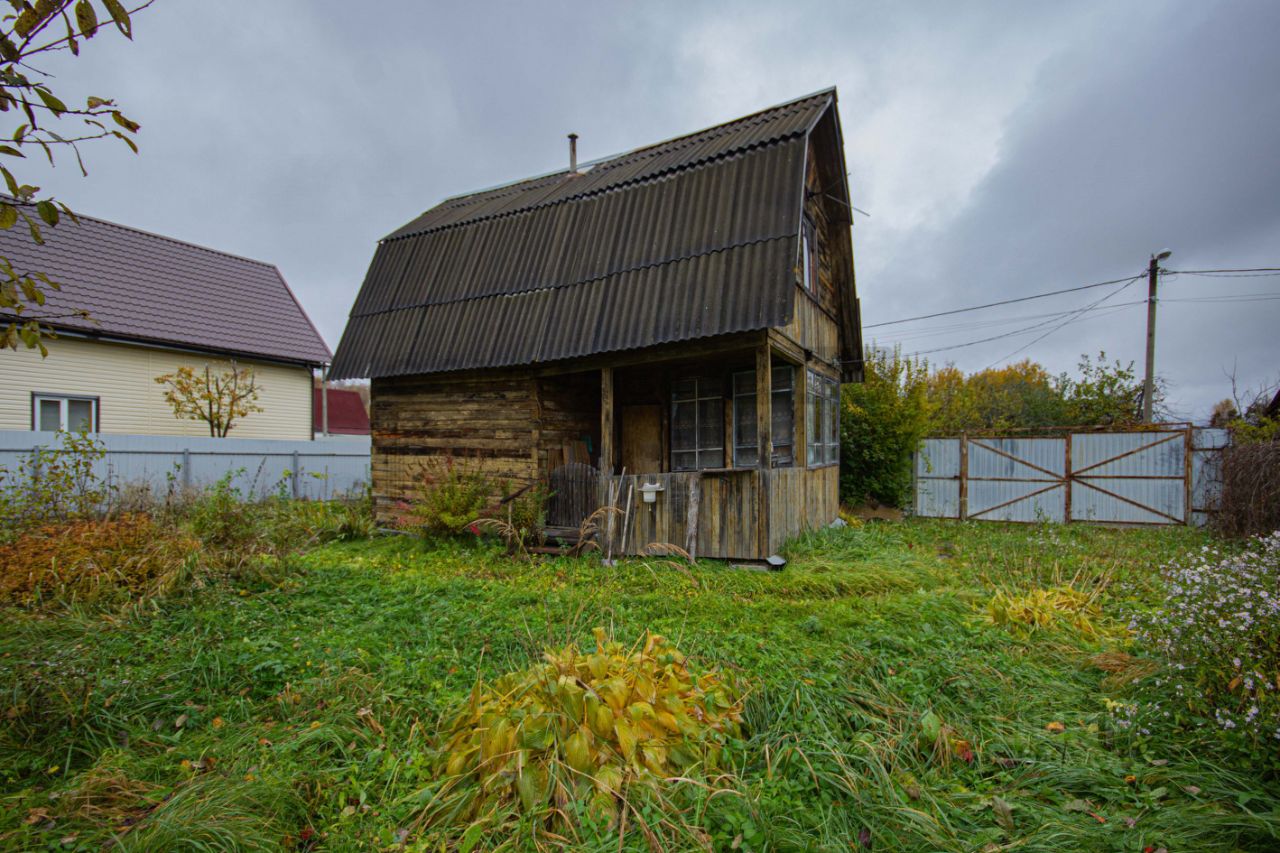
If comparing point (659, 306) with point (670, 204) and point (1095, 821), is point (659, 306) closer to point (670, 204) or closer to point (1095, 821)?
point (670, 204)

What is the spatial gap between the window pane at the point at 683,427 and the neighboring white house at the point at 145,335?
12.1 meters

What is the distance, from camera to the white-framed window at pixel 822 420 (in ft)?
32.9

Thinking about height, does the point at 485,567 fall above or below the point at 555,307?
below

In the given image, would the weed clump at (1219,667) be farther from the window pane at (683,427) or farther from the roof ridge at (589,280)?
the window pane at (683,427)

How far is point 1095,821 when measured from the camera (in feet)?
8.12

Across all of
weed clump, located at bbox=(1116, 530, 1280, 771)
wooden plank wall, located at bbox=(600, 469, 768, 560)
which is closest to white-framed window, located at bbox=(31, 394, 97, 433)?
wooden plank wall, located at bbox=(600, 469, 768, 560)

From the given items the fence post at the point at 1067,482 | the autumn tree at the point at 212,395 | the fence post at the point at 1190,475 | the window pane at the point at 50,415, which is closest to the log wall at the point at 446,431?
the autumn tree at the point at 212,395

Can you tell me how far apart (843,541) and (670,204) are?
561cm

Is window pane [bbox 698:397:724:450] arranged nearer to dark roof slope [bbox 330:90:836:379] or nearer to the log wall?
dark roof slope [bbox 330:90:836:379]

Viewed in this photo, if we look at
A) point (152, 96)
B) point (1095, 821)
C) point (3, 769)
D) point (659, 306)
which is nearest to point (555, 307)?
point (659, 306)

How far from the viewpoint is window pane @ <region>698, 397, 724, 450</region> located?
33.1 ft

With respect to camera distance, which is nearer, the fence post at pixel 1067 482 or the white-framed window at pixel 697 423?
the white-framed window at pixel 697 423

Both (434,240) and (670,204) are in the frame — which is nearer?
(670,204)

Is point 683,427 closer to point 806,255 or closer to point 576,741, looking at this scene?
point 806,255
